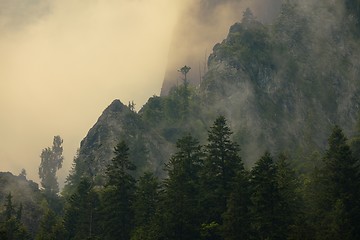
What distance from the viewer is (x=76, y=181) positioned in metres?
115

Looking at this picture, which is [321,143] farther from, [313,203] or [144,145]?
[313,203]

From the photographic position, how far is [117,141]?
128 m

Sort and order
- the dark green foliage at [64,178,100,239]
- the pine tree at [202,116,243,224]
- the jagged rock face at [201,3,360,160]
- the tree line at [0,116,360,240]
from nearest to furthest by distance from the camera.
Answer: the tree line at [0,116,360,240]
the pine tree at [202,116,243,224]
the dark green foliage at [64,178,100,239]
the jagged rock face at [201,3,360,160]

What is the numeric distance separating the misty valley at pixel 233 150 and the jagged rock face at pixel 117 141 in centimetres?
39

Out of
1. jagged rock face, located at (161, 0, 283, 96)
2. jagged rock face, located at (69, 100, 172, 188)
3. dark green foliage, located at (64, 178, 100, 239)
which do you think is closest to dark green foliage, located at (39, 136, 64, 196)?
jagged rock face, located at (69, 100, 172, 188)

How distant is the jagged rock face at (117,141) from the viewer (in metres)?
121

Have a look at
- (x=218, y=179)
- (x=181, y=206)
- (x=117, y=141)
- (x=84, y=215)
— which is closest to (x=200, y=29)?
(x=117, y=141)

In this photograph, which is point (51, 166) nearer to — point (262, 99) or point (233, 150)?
point (262, 99)

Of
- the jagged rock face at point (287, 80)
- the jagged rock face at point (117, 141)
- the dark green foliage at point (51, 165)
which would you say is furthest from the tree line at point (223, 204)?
the dark green foliage at point (51, 165)

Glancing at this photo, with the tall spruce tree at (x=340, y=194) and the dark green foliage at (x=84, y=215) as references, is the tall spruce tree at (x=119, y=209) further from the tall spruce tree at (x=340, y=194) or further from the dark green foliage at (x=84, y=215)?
the tall spruce tree at (x=340, y=194)

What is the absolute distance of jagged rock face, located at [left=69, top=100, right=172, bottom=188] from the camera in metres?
121

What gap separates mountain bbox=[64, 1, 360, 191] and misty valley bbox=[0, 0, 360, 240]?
39cm

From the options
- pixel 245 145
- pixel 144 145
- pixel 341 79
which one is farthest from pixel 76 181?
pixel 341 79

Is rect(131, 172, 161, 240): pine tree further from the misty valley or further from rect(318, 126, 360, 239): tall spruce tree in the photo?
rect(318, 126, 360, 239): tall spruce tree
